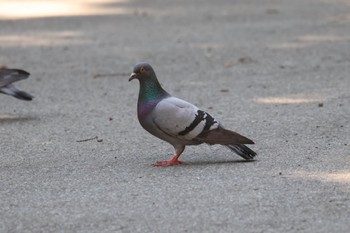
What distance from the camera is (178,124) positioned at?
21.5ft

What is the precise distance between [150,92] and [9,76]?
266cm

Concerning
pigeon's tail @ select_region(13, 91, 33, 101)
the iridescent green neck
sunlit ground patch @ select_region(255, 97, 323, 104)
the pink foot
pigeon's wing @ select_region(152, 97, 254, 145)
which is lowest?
sunlit ground patch @ select_region(255, 97, 323, 104)

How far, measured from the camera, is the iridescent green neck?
6699mm

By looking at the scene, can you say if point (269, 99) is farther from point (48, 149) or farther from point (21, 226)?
point (21, 226)

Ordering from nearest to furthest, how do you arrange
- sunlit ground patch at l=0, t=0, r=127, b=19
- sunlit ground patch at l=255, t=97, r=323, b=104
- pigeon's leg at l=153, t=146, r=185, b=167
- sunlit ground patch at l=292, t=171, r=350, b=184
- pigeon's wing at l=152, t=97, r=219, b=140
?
1. sunlit ground patch at l=292, t=171, r=350, b=184
2. pigeon's wing at l=152, t=97, r=219, b=140
3. pigeon's leg at l=153, t=146, r=185, b=167
4. sunlit ground patch at l=255, t=97, r=323, b=104
5. sunlit ground patch at l=0, t=0, r=127, b=19

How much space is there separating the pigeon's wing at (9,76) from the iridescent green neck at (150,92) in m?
2.55

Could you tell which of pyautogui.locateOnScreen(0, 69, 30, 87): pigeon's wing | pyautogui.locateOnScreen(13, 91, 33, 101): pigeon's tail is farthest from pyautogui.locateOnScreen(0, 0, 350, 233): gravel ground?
pyautogui.locateOnScreen(0, 69, 30, 87): pigeon's wing

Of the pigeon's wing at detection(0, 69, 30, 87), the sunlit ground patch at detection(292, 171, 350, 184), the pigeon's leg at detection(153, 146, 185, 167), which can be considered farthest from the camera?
the pigeon's wing at detection(0, 69, 30, 87)

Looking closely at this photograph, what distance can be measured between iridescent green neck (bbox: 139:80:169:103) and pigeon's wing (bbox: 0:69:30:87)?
2.55m

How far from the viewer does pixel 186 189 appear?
5.96 m

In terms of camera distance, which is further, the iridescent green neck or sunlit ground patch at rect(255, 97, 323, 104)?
sunlit ground patch at rect(255, 97, 323, 104)

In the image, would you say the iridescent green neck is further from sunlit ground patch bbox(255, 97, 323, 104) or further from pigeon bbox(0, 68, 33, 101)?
sunlit ground patch bbox(255, 97, 323, 104)

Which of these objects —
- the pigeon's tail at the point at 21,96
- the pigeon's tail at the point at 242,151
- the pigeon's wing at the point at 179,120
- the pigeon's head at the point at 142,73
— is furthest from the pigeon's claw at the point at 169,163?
the pigeon's tail at the point at 21,96

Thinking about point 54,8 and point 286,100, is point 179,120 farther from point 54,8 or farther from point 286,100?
point 54,8
